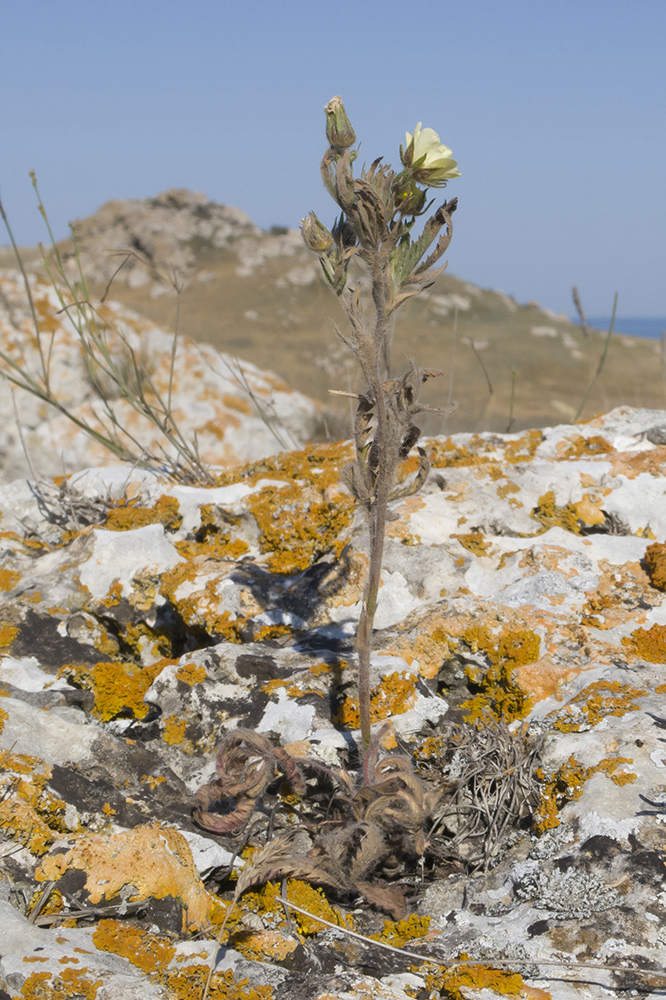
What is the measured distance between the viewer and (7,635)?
3.10 m

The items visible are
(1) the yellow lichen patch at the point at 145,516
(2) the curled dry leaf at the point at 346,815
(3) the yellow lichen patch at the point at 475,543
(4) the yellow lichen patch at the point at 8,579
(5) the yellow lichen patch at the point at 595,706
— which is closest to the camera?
(2) the curled dry leaf at the point at 346,815

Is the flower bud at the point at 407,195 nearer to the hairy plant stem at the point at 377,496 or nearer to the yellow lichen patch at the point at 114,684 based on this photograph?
the hairy plant stem at the point at 377,496

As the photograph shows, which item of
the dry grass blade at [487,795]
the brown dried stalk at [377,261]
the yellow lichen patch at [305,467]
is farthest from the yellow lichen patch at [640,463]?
the brown dried stalk at [377,261]

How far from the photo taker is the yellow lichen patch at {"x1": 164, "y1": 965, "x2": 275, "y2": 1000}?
1692 mm

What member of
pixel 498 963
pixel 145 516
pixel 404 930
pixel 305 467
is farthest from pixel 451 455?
pixel 498 963

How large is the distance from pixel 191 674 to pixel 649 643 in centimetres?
194

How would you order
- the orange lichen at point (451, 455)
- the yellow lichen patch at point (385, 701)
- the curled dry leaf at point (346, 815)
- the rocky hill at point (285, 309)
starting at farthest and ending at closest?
the rocky hill at point (285, 309) → the orange lichen at point (451, 455) → the yellow lichen patch at point (385, 701) → the curled dry leaf at point (346, 815)

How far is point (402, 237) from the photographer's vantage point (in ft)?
6.68

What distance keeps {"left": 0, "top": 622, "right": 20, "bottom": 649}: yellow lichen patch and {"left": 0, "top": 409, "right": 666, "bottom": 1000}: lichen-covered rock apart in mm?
13

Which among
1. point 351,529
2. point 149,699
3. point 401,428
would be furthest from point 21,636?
point 401,428

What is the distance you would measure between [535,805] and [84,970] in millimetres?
1477

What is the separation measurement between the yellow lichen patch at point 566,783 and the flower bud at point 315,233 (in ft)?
6.14

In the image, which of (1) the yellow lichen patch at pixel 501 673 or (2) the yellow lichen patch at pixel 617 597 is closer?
(1) the yellow lichen patch at pixel 501 673

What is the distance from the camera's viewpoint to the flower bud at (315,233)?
198 centimetres
